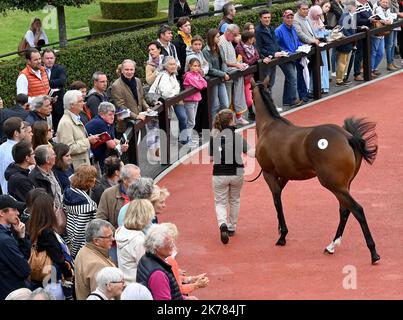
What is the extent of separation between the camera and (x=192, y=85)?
16.8 m

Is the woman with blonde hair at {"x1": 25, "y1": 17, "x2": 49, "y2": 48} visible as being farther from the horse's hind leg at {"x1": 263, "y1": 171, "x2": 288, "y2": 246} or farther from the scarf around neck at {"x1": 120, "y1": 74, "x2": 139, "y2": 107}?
the horse's hind leg at {"x1": 263, "y1": 171, "x2": 288, "y2": 246}

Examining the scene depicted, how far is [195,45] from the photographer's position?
669 inches

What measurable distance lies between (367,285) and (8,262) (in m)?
3.95

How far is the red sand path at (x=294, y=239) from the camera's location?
36.8ft

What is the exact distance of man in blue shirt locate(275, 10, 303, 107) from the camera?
19.2 m

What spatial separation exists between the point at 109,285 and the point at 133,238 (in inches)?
50.5

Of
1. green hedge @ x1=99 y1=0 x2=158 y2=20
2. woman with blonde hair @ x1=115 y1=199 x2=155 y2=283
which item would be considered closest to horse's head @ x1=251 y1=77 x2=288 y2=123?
woman with blonde hair @ x1=115 y1=199 x2=155 y2=283

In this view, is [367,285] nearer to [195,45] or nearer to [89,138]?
[89,138]

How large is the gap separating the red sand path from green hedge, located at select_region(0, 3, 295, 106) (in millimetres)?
3323

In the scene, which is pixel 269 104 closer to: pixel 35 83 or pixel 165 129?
pixel 165 129

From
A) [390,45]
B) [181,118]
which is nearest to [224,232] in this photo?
[181,118]

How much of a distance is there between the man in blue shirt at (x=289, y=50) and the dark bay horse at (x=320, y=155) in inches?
245

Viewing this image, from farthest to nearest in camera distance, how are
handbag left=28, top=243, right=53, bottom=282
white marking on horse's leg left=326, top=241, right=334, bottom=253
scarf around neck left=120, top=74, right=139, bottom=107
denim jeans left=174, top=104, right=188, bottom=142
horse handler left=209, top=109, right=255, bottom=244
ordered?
denim jeans left=174, top=104, right=188, bottom=142 → scarf around neck left=120, top=74, right=139, bottom=107 → horse handler left=209, top=109, right=255, bottom=244 → white marking on horse's leg left=326, top=241, right=334, bottom=253 → handbag left=28, top=243, right=53, bottom=282
